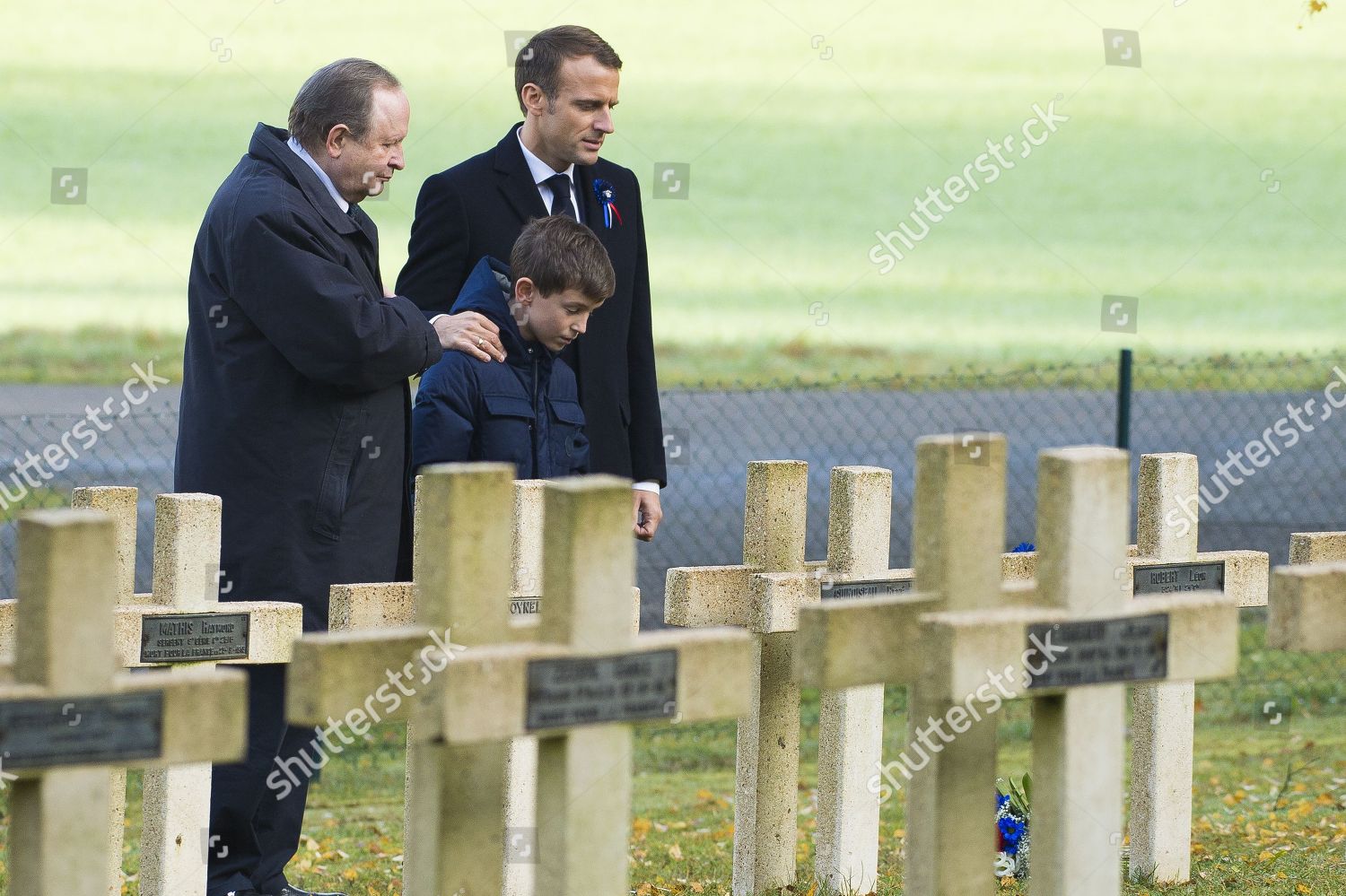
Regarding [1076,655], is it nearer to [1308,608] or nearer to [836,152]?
[1308,608]

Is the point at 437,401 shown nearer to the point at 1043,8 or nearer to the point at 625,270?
the point at 625,270

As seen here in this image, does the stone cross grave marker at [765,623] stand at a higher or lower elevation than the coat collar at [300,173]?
lower

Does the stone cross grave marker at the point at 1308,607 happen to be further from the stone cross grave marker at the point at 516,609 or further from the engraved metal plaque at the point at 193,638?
the engraved metal plaque at the point at 193,638

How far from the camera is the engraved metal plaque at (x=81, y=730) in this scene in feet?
6.81

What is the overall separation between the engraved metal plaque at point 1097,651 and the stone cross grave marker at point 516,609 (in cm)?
100

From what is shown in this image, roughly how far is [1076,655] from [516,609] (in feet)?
5.15

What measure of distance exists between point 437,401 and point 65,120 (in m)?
18.4

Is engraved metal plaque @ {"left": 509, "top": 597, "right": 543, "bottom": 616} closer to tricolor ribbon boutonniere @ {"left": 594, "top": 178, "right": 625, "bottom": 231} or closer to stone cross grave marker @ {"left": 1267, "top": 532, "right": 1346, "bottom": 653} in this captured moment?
tricolor ribbon boutonniere @ {"left": 594, "top": 178, "right": 625, "bottom": 231}

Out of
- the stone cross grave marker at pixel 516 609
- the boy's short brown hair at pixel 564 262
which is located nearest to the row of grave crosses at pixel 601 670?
A: the stone cross grave marker at pixel 516 609

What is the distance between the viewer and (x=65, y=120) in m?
21.1

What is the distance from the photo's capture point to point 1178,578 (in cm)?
464

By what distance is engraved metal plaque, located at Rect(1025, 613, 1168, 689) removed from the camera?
258 centimetres

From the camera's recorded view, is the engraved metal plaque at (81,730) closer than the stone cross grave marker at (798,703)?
Yes

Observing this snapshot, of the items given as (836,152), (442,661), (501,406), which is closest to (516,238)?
(501,406)
